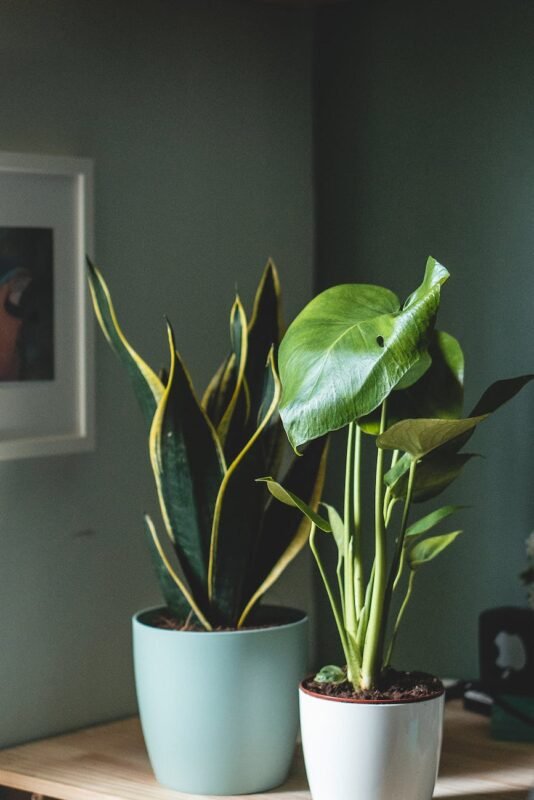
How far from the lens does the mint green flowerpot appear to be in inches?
55.7

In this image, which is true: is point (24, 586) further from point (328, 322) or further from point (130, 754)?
point (328, 322)

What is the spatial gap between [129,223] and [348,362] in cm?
59

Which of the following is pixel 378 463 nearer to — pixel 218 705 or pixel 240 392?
pixel 240 392

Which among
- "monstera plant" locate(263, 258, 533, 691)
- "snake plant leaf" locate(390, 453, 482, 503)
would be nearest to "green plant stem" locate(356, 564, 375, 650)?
"monstera plant" locate(263, 258, 533, 691)

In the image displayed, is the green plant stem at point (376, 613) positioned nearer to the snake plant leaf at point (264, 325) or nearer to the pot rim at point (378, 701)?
the pot rim at point (378, 701)

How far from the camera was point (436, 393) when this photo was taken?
1.38 meters

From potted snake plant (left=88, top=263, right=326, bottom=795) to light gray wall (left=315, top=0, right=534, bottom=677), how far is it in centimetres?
34

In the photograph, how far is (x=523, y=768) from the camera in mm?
1488

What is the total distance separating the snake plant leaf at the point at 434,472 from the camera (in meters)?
1.33

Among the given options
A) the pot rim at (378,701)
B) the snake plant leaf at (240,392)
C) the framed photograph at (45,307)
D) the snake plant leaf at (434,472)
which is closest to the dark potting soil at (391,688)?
the pot rim at (378,701)

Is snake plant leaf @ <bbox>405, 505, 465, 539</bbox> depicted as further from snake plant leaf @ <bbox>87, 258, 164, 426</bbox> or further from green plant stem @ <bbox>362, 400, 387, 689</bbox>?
snake plant leaf @ <bbox>87, 258, 164, 426</bbox>

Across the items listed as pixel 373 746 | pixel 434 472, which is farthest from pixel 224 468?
pixel 373 746

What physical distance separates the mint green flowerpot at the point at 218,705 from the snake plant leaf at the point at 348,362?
0.35 m

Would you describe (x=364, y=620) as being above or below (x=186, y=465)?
below
